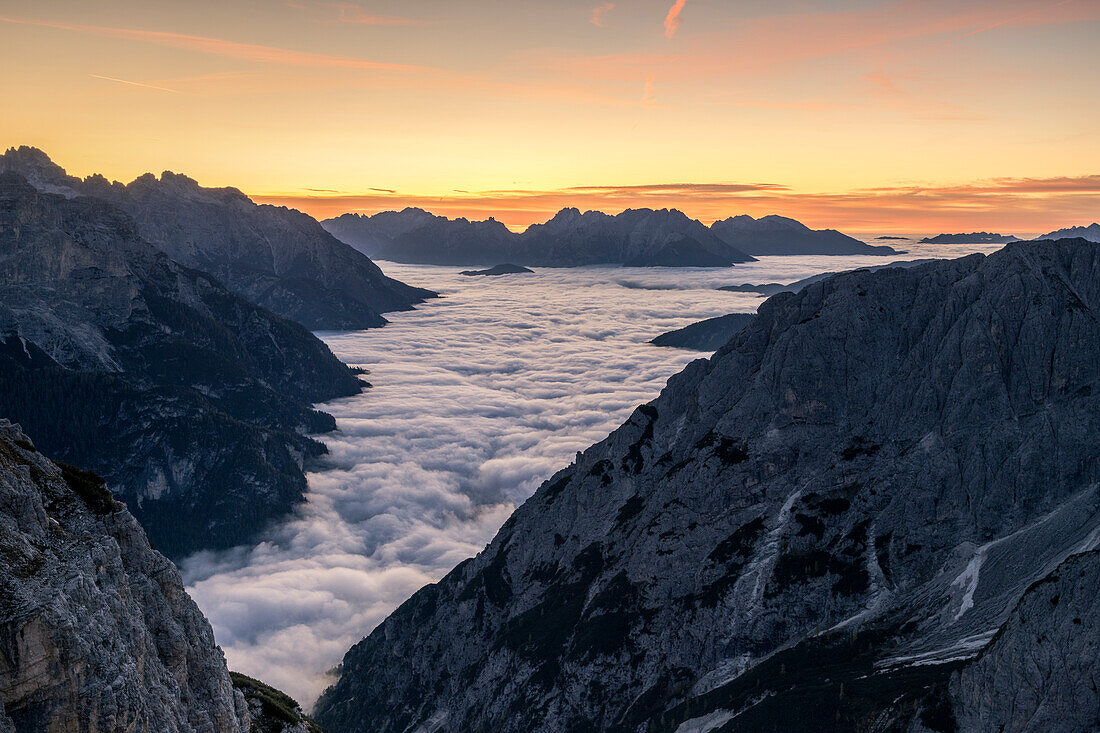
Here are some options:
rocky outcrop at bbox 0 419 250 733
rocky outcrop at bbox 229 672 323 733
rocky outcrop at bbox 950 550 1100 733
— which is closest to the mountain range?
rocky outcrop at bbox 0 419 250 733

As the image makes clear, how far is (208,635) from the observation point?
6619 centimetres

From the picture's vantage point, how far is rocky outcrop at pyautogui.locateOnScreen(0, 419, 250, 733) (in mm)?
42688

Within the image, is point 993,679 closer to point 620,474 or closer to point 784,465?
point 784,465

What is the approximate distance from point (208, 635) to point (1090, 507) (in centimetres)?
9996

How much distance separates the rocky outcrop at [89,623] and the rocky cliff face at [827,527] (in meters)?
63.9

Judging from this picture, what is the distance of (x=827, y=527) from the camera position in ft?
398

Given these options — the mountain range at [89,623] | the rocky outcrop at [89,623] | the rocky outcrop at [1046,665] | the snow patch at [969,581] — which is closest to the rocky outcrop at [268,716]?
the mountain range at [89,623]

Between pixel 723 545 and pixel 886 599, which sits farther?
pixel 723 545

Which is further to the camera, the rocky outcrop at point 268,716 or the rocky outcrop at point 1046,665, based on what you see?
the rocky outcrop at point 268,716

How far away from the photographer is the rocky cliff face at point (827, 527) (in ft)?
301

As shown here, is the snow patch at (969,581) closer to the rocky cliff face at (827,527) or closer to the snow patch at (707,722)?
the rocky cliff face at (827,527)

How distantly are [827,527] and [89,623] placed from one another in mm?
105267

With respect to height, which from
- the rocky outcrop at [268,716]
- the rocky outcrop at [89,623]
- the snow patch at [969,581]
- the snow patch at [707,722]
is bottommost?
the snow patch at [707,722]

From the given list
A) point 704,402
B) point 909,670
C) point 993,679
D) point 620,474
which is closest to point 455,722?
point 620,474
